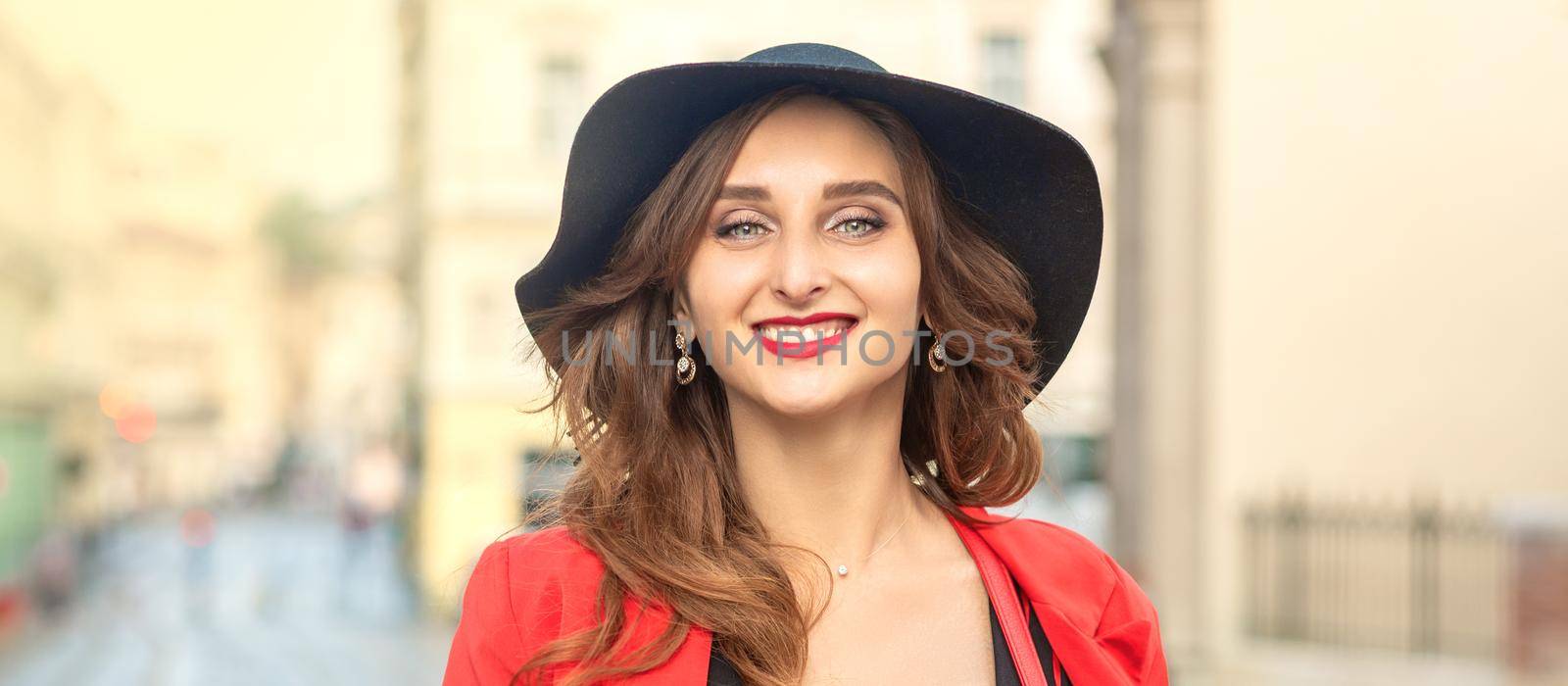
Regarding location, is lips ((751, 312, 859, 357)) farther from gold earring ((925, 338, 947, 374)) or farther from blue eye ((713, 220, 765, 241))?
gold earring ((925, 338, 947, 374))

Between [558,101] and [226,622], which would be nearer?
[558,101]

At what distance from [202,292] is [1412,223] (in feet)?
92.6

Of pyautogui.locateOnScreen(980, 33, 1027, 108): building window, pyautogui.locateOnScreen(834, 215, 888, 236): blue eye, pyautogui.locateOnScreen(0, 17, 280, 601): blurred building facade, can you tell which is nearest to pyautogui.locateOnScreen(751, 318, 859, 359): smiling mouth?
pyautogui.locateOnScreen(834, 215, 888, 236): blue eye

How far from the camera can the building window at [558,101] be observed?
17.5m

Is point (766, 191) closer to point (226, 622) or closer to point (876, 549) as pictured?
point (876, 549)

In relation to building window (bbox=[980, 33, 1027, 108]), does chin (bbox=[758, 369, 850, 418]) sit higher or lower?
lower

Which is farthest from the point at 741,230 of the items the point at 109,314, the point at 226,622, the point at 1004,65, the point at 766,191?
the point at 109,314

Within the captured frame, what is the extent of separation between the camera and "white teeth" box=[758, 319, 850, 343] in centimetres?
176

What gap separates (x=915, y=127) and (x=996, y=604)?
0.61m

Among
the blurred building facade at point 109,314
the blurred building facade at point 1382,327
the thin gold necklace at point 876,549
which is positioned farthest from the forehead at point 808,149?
the blurred building facade at point 109,314

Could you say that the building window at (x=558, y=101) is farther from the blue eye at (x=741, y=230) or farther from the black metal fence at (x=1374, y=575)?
the blue eye at (x=741, y=230)

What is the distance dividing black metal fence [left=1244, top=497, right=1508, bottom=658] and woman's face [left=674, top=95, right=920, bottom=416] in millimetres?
7851

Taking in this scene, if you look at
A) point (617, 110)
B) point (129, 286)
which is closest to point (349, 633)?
point (129, 286)

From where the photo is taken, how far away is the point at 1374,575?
29.7 feet
